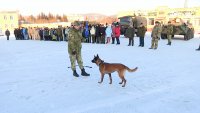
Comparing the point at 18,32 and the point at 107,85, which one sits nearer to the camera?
the point at 107,85

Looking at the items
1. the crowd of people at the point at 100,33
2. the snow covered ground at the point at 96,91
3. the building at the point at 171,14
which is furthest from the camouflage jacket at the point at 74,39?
the building at the point at 171,14

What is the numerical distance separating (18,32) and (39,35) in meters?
2.59

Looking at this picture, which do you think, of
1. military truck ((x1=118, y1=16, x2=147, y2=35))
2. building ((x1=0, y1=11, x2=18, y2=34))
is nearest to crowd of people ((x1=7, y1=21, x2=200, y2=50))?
military truck ((x1=118, y1=16, x2=147, y2=35))

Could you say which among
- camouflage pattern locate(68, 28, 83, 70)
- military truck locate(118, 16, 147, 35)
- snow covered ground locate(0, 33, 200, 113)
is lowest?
snow covered ground locate(0, 33, 200, 113)

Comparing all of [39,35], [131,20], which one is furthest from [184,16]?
[39,35]

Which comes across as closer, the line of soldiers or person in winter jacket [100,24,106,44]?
person in winter jacket [100,24,106,44]

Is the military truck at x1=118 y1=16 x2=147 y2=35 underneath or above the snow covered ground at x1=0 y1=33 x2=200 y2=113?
above

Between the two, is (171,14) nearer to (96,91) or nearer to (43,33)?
(43,33)

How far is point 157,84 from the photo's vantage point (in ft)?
21.3

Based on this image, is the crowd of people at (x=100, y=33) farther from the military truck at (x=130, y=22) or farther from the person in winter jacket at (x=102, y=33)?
the military truck at (x=130, y=22)

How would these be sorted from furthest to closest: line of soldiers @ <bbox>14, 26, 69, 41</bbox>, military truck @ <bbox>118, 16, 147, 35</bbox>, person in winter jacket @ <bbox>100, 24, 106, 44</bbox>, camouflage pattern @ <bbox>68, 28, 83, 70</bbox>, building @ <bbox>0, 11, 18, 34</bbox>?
1. building @ <bbox>0, 11, 18, 34</bbox>
2. military truck @ <bbox>118, 16, 147, 35</bbox>
3. line of soldiers @ <bbox>14, 26, 69, 41</bbox>
4. person in winter jacket @ <bbox>100, 24, 106, 44</bbox>
5. camouflage pattern @ <bbox>68, 28, 83, 70</bbox>

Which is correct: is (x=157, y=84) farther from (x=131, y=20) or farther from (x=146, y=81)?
(x=131, y=20)

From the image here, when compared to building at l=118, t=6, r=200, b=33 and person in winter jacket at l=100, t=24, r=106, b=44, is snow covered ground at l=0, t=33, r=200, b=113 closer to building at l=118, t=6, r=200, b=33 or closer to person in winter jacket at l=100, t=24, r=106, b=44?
person in winter jacket at l=100, t=24, r=106, b=44

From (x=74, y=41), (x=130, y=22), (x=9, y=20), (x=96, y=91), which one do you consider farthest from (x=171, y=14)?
(x=9, y=20)
